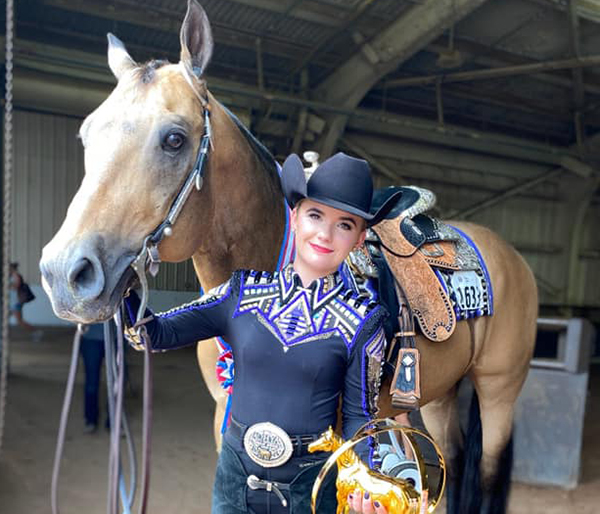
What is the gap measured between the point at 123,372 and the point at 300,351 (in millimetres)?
367

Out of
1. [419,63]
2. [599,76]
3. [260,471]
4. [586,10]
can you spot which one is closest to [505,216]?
[599,76]

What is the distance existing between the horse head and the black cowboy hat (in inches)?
10.4

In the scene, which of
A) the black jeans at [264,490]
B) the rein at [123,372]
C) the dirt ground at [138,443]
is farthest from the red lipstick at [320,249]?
the dirt ground at [138,443]

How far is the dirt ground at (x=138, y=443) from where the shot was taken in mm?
2826

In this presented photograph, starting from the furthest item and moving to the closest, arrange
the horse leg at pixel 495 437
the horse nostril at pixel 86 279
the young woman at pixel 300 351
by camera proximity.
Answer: the horse leg at pixel 495 437 → the young woman at pixel 300 351 → the horse nostril at pixel 86 279

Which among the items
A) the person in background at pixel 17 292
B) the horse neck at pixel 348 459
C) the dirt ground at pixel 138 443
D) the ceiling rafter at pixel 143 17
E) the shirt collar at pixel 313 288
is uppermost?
the ceiling rafter at pixel 143 17

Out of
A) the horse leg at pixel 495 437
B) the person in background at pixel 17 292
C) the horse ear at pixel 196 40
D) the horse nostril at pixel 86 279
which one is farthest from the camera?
the person in background at pixel 17 292

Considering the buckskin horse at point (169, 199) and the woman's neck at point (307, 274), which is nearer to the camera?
the buckskin horse at point (169, 199)

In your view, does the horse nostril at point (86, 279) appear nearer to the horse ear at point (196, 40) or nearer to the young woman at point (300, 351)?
the young woman at point (300, 351)

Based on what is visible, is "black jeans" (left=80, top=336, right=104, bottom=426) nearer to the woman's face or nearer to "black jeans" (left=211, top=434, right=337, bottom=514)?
"black jeans" (left=211, top=434, right=337, bottom=514)

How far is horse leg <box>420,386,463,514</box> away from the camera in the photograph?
253 cm

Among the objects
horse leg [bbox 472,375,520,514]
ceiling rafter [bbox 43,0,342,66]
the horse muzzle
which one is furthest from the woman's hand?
ceiling rafter [bbox 43,0,342,66]

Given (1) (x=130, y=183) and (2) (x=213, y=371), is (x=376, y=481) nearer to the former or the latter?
(1) (x=130, y=183)

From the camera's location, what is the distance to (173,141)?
1175 millimetres
